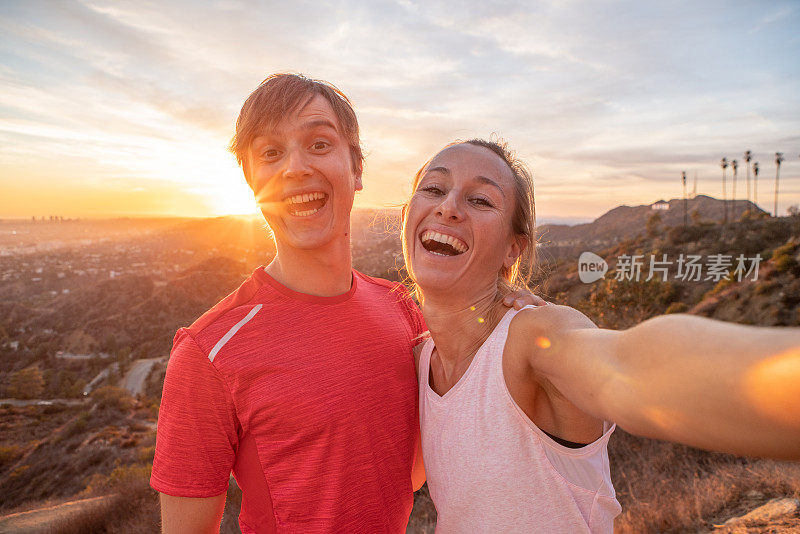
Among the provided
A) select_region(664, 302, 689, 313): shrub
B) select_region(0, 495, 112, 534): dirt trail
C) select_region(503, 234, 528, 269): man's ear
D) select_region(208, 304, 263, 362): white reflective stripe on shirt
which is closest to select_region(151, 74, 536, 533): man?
select_region(208, 304, 263, 362): white reflective stripe on shirt

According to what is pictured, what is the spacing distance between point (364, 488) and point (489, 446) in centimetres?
78

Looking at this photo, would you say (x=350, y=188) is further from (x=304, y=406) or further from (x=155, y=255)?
(x=155, y=255)

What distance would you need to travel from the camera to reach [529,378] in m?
1.79

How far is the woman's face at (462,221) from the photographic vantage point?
2.38 meters

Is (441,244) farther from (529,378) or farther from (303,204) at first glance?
(529,378)

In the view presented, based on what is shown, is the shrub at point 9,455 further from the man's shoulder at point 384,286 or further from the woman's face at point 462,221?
the woman's face at point 462,221

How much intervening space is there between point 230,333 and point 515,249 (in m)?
1.72

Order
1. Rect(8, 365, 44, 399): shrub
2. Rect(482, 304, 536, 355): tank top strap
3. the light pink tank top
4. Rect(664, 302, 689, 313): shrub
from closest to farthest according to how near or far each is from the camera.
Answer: the light pink tank top
Rect(482, 304, 536, 355): tank top strap
Rect(664, 302, 689, 313): shrub
Rect(8, 365, 44, 399): shrub

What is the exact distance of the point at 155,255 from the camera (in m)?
132

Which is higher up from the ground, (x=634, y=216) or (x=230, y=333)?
(x=230, y=333)

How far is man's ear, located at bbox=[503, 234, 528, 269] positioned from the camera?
2631mm

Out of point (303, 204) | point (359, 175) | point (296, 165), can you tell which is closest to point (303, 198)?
point (303, 204)

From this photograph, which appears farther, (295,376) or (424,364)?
(424,364)

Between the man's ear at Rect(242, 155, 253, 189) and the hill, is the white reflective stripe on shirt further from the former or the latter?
the hill
